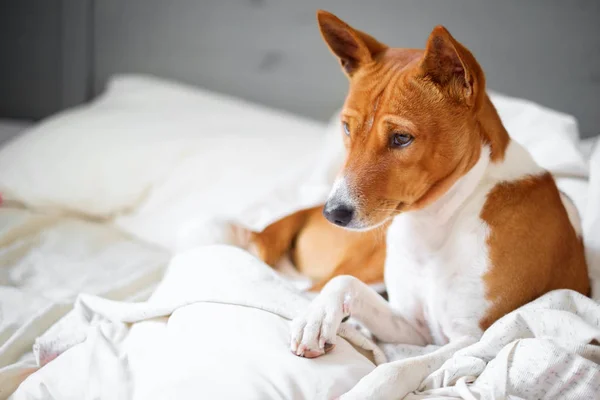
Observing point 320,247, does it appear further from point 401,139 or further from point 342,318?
point 401,139

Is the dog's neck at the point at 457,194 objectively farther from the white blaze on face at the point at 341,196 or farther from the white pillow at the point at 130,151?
the white pillow at the point at 130,151

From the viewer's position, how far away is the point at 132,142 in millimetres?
2680

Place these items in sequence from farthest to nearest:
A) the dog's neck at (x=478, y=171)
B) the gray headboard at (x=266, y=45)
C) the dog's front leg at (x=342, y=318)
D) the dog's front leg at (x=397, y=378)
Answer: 1. the gray headboard at (x=266, y=45)
2. the dog's neck at (x=478, y=171)
3. the dog's front leg at (x=342, y=318)
4. the dog's front leg at (x=397, y=378)

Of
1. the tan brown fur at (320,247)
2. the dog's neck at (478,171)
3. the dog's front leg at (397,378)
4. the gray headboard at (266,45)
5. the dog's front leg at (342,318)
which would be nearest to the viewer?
the dog's front leg at (397,378)

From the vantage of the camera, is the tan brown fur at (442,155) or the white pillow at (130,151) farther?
the white pillow at (130,151)

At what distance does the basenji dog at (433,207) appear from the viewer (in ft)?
4.24

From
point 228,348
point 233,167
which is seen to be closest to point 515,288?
point 228,348

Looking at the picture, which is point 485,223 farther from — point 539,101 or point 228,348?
point 539,101

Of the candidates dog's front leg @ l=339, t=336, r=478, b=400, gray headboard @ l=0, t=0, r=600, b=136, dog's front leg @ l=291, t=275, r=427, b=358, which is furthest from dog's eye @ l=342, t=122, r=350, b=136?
gray headboard @ l=0, t=0, r=600, b=136

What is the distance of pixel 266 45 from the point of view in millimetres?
3094

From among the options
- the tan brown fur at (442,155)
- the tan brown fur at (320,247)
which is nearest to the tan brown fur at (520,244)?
the tan brown fur at (442,155)

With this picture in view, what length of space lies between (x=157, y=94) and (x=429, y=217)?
6.50 feet

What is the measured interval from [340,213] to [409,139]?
20 cm

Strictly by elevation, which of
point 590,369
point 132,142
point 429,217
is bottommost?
point 132,142
